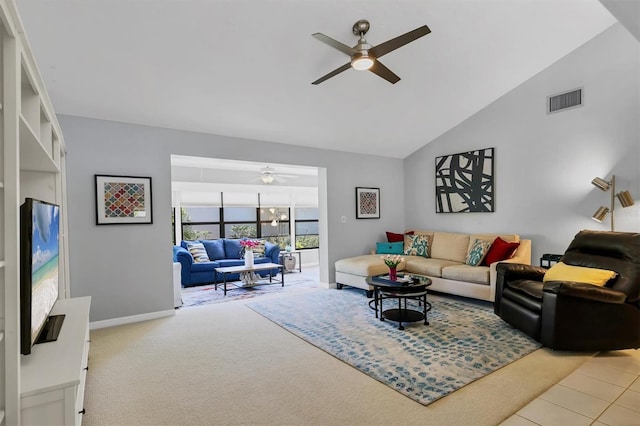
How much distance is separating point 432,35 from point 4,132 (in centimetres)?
378

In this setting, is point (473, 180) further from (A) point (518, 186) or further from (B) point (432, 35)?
(B) point (432, 35)

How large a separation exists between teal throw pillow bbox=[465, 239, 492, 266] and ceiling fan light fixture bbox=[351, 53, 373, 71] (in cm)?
325

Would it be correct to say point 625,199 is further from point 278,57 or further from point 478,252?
point 278,57

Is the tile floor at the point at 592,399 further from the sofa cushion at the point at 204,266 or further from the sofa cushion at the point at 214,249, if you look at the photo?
the sofa cushion at the point at 214,249

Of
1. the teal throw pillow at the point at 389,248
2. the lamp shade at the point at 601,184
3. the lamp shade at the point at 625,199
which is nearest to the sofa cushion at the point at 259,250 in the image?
the teal throw pillow at the point at 389,248

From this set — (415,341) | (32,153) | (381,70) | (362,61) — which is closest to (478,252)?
(415,341)

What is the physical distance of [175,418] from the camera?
219 centimetres

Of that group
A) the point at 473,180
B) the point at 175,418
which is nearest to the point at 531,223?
the point at 473,180

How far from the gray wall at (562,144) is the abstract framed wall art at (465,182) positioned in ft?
0.37

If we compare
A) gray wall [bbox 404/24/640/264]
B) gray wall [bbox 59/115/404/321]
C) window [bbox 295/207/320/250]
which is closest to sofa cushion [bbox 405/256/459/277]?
gray wall [bbox 404/24/640/264]

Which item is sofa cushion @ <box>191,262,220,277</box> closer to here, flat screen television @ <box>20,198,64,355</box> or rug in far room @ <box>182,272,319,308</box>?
rug in far room @ <box>182,272,319,308</box>

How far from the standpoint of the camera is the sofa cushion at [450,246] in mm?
5504

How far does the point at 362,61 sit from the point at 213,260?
5.18m

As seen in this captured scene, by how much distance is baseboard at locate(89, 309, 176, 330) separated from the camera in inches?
154
